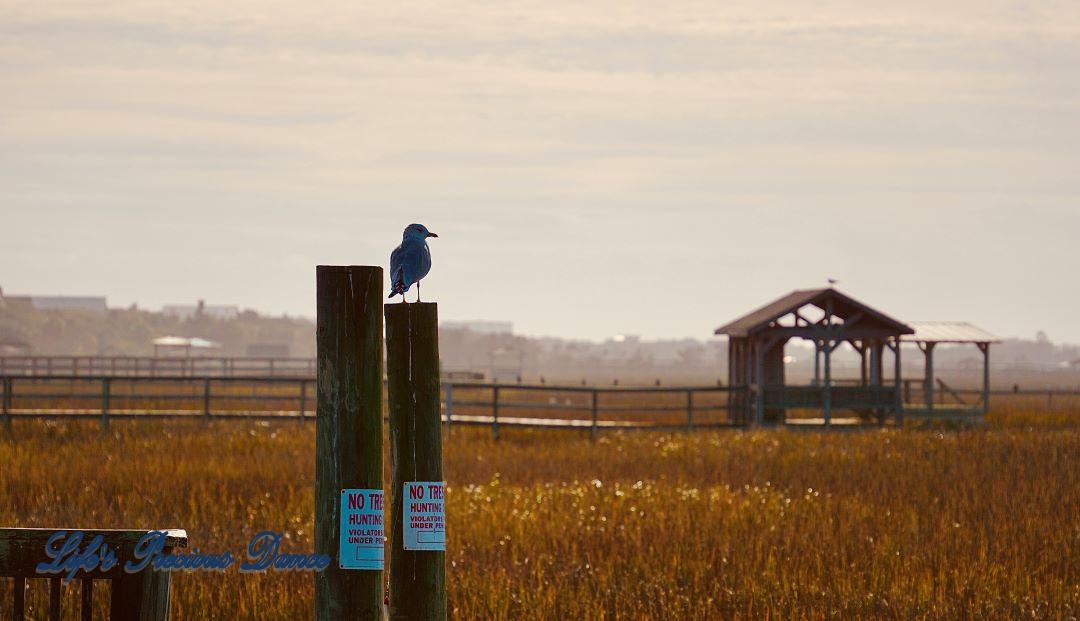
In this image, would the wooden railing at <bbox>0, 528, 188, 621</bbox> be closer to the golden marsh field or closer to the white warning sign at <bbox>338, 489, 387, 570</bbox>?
the white warning sign at <bbox>338, 489, 387, 570</bbox>

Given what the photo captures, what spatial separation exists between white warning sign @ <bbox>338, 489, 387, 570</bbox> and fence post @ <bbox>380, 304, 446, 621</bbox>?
8.1 inches

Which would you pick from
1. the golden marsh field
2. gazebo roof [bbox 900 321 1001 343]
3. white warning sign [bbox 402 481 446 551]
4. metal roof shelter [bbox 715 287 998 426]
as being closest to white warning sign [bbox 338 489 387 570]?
white warning sign [bbox 402 481 446 551]

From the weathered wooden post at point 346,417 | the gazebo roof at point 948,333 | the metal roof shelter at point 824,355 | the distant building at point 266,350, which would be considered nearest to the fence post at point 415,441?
the weathered wooden post at point 346,417

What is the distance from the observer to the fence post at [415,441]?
5492 mm

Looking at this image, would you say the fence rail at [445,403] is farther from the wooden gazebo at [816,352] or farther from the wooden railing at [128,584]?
the wooden railing at [128,584]

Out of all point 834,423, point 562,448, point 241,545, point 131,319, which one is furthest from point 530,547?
point 131,319

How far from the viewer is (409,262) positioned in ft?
18.9

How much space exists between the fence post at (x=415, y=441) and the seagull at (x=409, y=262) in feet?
0.66

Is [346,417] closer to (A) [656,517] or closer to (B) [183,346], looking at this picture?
(A) [656,517]

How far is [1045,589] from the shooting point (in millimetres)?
10734

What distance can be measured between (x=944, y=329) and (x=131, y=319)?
15449 cm

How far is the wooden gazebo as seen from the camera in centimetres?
3347

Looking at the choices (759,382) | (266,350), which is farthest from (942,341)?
(266,350)

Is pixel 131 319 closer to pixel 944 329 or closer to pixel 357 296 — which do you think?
pixel 944 329
